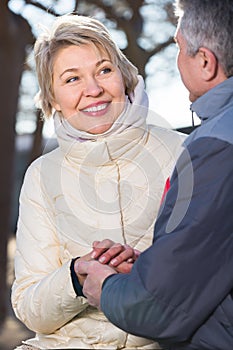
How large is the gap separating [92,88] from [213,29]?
536 mm

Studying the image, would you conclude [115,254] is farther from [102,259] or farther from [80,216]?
[80,216]

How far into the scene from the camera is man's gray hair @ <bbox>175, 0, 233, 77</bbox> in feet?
4.75

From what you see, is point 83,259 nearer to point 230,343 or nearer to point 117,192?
point 117,192

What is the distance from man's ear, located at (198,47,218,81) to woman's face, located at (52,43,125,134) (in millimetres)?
482

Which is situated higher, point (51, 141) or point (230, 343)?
point (51, 141)

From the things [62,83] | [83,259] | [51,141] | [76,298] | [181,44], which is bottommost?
[76,298]

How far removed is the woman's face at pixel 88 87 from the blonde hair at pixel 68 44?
0.06 feet

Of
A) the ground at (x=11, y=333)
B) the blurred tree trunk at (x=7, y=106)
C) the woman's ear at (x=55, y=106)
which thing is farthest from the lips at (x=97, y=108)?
the ground at (x=11, y=333)

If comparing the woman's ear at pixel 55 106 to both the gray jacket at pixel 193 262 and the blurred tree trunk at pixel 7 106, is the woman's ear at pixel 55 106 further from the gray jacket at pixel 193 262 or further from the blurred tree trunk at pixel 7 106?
the blurred tree trunk at pixel 7 106

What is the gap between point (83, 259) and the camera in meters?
1.69

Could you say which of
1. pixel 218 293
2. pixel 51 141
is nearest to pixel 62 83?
pixel 51 141

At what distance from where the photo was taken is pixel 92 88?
191cm

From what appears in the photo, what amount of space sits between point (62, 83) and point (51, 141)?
0.79 ft

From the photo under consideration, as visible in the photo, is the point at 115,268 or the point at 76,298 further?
the point at 76,298
